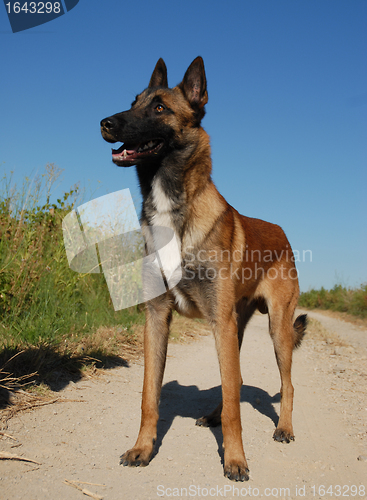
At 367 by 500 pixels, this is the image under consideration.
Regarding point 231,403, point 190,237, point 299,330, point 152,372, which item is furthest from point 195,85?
point 299,330

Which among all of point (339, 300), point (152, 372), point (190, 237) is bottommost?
point (339, 300)

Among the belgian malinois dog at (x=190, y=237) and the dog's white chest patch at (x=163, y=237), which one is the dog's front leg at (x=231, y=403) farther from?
the dog's white chest patch at (x=163, y=237)

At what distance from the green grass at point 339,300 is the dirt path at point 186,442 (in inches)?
315

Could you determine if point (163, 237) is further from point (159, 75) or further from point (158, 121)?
point (159, 75)

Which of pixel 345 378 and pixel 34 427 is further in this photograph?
pixel 345 378

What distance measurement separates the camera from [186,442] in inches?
114

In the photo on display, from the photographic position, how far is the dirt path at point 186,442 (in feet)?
7.29

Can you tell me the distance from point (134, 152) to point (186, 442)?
2.29 metres

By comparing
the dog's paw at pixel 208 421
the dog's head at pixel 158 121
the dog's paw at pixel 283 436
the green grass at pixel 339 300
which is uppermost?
the dog's head at pixel 158 121

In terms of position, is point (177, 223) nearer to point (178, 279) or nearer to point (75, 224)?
point (178, 279)

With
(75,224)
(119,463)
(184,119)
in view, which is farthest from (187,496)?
(75,224)

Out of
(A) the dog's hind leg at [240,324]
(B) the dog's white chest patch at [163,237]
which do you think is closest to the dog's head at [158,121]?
(B) the dog's white chest patch at [163,237]

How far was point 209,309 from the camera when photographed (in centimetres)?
278

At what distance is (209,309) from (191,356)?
2.83 m
